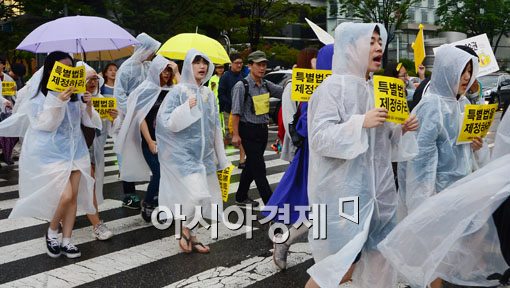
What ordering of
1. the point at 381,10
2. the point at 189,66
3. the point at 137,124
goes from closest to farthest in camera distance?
the point at 189,66, the point at 137,124, the point at 381,10

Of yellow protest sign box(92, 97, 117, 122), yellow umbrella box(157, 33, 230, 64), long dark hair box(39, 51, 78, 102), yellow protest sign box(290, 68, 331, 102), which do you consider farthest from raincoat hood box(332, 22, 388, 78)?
yellow protest sign box(92, 97, 117, 122)

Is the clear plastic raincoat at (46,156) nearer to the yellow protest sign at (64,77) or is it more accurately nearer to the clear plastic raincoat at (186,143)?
the yellow protest sign at (64,77)

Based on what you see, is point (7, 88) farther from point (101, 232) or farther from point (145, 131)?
point (101, 232)

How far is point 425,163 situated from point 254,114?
3.18 metres

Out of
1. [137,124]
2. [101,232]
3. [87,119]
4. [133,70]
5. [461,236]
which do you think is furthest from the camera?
[133,70]

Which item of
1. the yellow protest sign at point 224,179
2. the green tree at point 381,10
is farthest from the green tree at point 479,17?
the yellow protest sign at point 224,179

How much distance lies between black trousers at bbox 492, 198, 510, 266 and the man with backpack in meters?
3.81

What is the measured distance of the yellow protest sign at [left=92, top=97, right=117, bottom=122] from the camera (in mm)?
6496

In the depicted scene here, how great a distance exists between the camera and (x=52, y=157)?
205 inches

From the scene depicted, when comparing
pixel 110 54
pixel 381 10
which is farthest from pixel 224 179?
pixel 381 10

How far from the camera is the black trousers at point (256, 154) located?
6863 millimetres

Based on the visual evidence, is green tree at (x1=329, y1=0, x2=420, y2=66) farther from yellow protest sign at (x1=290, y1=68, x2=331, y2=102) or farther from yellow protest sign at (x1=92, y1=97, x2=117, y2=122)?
yellow protest sign at (x1=290, y1=68, x2=331, y2=102)

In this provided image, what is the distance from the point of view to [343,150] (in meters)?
3.20

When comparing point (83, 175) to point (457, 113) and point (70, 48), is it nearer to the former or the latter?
point (70, 48)
